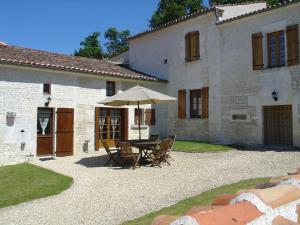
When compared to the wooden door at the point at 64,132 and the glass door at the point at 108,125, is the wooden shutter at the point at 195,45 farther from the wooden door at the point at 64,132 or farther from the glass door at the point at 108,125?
the wooden door at the point at 64,132

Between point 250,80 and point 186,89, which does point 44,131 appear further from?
point 250,80

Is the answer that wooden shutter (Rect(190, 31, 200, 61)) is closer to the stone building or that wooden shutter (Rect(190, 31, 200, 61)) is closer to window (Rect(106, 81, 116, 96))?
the stone building

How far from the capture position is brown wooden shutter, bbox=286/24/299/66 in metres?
13.7

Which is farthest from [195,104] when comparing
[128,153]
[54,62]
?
[128,153]

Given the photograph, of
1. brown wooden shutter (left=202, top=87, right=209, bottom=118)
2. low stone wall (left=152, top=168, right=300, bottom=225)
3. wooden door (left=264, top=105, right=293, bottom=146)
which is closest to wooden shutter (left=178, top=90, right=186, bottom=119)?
brown wooden shutter (left=202, top=87, right=209, bottom=118)

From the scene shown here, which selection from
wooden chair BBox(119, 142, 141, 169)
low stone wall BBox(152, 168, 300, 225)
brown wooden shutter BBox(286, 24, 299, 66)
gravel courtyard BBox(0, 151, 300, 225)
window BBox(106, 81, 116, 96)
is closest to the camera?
low stone wall BBox(152, 168, 300, 225)

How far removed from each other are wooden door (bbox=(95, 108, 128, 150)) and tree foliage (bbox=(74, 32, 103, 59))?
21.8 m

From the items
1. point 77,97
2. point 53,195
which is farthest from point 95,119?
point 53,195

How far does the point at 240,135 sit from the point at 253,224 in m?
14.8

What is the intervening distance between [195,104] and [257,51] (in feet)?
13.9

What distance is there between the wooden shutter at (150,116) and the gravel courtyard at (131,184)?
4928mm

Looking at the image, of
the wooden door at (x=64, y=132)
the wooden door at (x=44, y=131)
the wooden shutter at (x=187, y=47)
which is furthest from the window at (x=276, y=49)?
the wooden door at (x=44, y=131)

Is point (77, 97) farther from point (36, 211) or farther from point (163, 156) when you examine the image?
point (36, 211)

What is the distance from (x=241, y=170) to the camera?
9898mm
